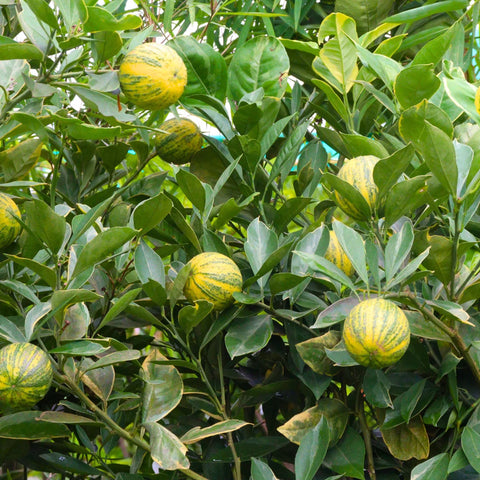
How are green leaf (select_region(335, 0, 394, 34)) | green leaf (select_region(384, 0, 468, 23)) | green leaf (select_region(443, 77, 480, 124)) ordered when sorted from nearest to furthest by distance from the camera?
green leaf (select_region(443, 77, 480, 124)) < green leaf (select_region(384, 0, 468, 23)) < green leaf (select_region(335, 0, 394, 34))

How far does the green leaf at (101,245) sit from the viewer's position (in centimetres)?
Result: 60

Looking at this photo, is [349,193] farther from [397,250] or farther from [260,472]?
[260,472]

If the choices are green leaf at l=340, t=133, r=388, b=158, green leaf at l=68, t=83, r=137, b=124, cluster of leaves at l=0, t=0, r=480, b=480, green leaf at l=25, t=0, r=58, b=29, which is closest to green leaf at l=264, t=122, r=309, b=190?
cluster of leaves at l=0, t=0, r=480, b=480

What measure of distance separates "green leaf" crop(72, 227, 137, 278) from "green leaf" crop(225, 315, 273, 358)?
0.17 m

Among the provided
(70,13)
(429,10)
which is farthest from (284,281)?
(429,10)

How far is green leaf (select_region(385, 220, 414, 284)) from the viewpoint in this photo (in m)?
0.62

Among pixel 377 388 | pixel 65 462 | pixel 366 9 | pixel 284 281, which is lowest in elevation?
pixel 65 462

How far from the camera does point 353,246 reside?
2.07ft

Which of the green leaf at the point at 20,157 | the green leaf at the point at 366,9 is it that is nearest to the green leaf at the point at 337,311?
the green leaf at the point at 20,157

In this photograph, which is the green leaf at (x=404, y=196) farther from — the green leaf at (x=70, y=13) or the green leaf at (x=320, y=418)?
the green leaf at (x=70, y=13)

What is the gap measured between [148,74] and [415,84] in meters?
0.28

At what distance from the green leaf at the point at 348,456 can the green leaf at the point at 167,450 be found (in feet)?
0.59

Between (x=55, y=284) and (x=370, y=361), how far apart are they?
300 mm

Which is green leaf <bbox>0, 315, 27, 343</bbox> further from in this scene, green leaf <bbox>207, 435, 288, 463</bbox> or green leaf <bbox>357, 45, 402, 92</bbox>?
green leaf <bbox>357, 45, 402, 92</bbox>
